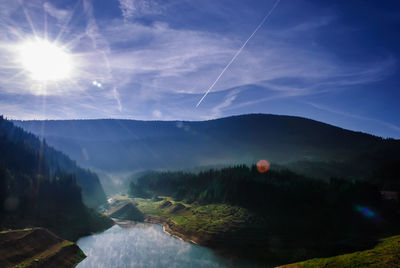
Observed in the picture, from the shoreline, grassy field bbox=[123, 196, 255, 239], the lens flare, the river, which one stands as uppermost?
the lens flare

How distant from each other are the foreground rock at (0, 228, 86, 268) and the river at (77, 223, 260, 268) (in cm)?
498

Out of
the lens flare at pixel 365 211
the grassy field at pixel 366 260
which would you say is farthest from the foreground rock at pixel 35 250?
the lens flare at pixel 365 211

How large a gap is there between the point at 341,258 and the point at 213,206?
91.2 meters

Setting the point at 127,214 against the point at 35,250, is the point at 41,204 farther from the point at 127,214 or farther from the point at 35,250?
the point at 127,214

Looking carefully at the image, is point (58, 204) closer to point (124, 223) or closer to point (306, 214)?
point (124, 223)

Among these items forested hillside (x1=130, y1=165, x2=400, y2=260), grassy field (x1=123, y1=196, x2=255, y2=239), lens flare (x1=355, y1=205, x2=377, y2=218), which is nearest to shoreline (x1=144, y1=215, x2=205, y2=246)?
grassy field (x1=123, y1=196, x2=255, y2=239)

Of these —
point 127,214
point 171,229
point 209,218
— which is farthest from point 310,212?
point 127,214

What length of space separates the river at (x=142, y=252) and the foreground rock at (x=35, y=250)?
4979 millimetres

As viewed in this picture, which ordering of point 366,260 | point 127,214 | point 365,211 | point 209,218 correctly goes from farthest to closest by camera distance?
1. point 127,214
2. point 209,218
3. point 365,211
4. point 366,260

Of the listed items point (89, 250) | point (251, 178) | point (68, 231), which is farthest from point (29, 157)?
point (251, 178)

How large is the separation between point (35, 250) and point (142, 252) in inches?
1408

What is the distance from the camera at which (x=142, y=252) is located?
98.5 metres

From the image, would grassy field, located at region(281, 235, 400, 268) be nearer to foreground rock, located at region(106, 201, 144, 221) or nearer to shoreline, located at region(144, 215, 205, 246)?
shoreline, located at region(144, 215, 205, 246)

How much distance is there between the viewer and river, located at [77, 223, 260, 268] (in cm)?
8557
